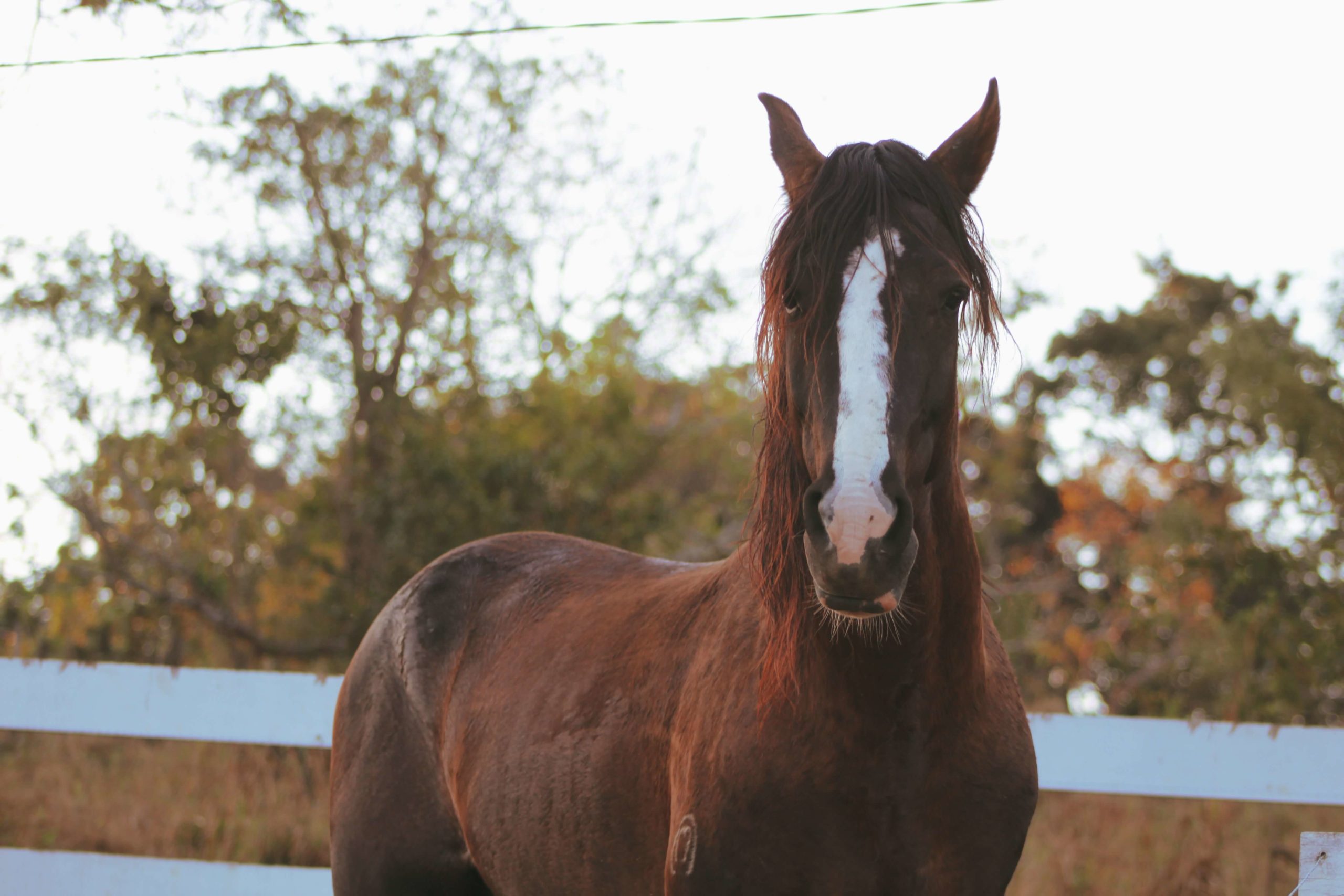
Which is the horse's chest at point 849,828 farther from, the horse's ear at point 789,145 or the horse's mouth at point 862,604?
the horse's ear at point 789,145

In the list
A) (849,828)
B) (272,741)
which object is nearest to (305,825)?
(272,741)

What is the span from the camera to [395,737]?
10.8 ft

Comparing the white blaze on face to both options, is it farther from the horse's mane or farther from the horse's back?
the horse's back

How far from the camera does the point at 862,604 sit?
1.69 meters

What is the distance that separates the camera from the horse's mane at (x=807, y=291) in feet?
6.58

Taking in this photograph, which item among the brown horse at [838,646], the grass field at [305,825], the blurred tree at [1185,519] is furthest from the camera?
the blurred tree at [1185,519]

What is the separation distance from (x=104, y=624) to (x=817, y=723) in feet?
29.5

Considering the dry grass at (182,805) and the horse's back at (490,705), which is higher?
the horse's back at (490,705)

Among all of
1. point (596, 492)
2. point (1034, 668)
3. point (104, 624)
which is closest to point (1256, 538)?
point (596, 492)

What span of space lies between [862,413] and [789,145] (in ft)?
2.81

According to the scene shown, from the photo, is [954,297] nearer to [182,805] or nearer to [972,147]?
[972,147]

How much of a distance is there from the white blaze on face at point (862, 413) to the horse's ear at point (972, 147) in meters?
0.35

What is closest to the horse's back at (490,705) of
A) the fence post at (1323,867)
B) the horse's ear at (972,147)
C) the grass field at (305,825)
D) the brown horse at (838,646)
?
the brown horse at (838,646)

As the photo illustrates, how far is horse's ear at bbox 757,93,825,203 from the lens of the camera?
2.34m
